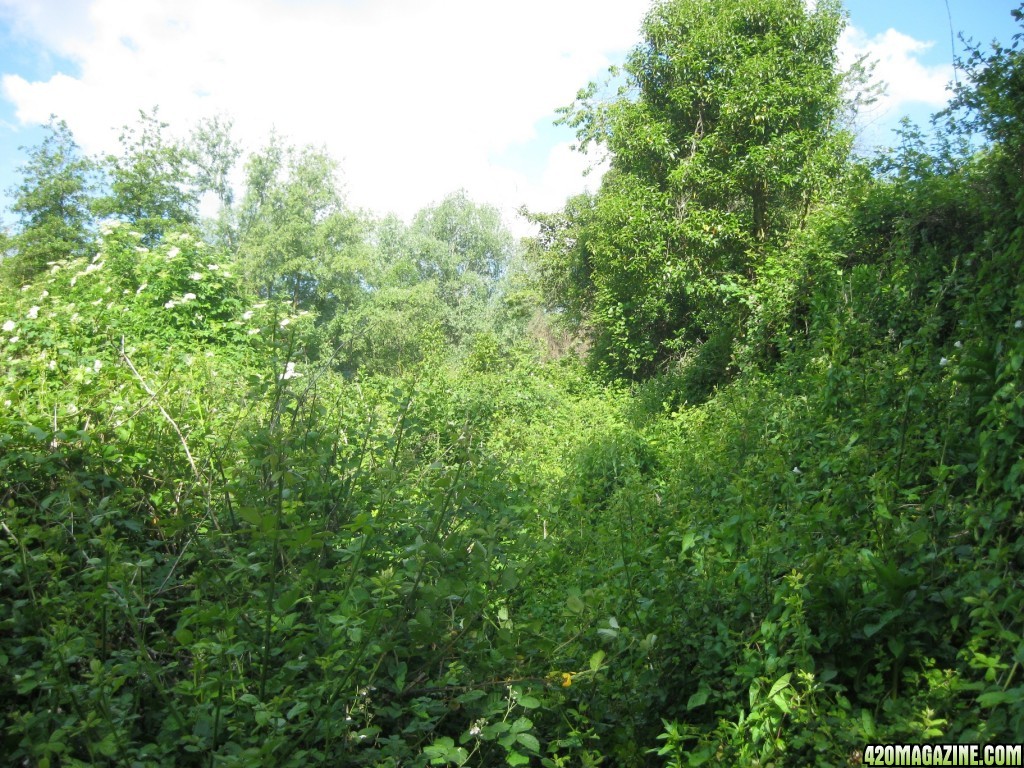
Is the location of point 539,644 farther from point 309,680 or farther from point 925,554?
point 925,554

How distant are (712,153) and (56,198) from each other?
28.0m

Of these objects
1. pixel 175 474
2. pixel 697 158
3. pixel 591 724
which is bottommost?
pixel 591 724

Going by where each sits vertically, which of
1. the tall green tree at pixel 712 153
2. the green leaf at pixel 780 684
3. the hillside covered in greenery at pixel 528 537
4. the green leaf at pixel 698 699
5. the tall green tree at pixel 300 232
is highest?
the tall green tree at pixel 300 232

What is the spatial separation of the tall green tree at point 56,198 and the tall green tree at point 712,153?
75.8 feet

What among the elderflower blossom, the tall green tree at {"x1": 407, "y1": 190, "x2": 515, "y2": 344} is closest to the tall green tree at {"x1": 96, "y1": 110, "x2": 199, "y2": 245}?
the tall green tree at {"x1": 407, "y1": 190, "x2": 515, "y2": 344}

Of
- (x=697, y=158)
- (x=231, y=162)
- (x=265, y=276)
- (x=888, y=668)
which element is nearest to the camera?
(x=888, y=668)

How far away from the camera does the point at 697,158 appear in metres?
11.8

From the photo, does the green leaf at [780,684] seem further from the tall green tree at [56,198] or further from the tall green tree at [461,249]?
the tall green tree at [461,249]

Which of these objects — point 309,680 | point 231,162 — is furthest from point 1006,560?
point 231,162

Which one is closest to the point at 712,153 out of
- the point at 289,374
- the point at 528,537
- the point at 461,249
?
the point at 289,374

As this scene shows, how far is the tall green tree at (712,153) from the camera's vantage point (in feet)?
36.8

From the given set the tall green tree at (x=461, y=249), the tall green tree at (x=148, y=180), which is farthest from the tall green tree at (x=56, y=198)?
the tall green tree at (x=461, y=249)

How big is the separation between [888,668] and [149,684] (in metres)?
2.29

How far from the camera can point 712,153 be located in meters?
12.0
